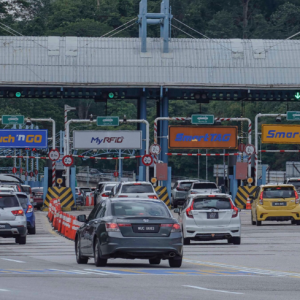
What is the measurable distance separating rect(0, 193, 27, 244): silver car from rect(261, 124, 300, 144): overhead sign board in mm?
23949

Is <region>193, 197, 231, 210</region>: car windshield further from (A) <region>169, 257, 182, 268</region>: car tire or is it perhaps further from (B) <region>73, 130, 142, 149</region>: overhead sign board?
(B) <region>73, 130, 142, 149</region>: overhead sign board

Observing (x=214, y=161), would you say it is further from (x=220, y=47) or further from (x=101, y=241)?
(x=101, y=241)

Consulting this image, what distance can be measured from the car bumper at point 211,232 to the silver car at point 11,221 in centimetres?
437

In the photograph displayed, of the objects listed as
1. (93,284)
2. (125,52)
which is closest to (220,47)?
(125,52)

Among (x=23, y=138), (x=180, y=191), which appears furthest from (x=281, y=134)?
(x=23, y=138)

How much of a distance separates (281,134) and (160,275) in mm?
32582

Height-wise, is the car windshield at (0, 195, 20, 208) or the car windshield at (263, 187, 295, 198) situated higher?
the car windshield at (263, 187, 295, 198)

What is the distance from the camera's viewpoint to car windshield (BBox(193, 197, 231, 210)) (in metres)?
24.6

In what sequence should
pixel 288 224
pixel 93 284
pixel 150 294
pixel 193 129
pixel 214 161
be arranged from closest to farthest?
pixel 150 294 < pixel 93 284 < pixel 288 224 < pixel 193 129 < pixel 214 161

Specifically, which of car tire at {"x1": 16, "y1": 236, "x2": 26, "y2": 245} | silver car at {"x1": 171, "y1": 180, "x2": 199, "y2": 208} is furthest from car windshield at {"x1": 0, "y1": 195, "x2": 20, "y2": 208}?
silver car at {"x1": 171, "y1": 180, "x2": 199, "y2": 208}

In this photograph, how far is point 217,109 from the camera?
380 feet

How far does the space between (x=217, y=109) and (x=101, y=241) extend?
99777mm

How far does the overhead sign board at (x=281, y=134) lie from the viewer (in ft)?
154

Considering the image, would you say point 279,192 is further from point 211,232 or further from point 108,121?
point 108,121
